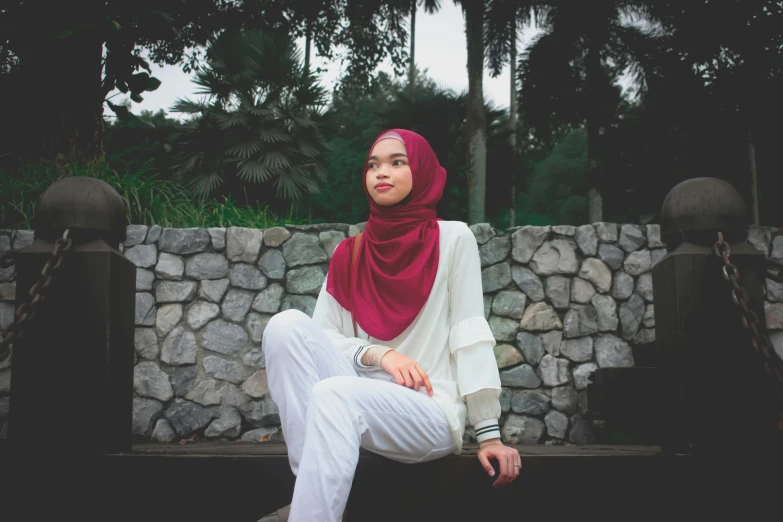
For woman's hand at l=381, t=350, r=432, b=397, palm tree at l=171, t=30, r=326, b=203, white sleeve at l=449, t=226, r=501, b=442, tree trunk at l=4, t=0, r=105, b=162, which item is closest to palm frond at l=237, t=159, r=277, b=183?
palm tree at l=171, t=30, r=326, b=203

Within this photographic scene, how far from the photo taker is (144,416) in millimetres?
5430

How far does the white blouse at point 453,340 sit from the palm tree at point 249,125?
26.3ft

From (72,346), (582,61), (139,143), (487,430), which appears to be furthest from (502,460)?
(582,61)

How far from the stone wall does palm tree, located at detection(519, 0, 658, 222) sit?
9.10 metres

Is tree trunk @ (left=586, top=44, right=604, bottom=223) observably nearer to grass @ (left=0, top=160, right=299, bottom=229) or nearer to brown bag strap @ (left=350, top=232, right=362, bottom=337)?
grass @ (left=0, top=160, right=299, bottom=229)

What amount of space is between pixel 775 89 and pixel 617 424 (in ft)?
35.9

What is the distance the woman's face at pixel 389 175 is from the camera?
2461mm

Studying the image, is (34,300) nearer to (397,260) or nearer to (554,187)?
(397,260)

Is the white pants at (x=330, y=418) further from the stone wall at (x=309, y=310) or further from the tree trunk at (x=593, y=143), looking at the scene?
the tree trunk at (x=593, y=143)

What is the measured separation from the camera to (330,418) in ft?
5.98

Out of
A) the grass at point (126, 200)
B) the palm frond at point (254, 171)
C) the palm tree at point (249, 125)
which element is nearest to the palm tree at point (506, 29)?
the palm tree at point (249, 125)

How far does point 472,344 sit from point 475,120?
1050 centimetres

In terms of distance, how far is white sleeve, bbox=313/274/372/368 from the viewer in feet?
7.48

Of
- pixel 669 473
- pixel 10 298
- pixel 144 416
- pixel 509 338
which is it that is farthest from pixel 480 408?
pixel 10 298
